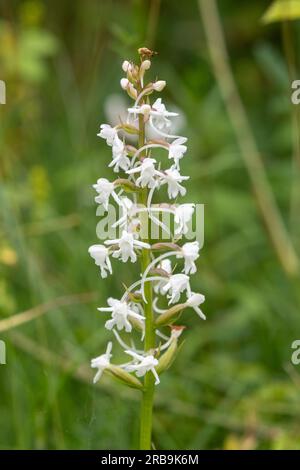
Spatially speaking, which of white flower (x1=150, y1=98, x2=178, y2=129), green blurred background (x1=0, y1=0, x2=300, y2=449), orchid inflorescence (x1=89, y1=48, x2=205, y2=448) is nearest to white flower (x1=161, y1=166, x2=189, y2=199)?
orchid inflorescence (x1=89, y1=48, x2=205, y2=448)

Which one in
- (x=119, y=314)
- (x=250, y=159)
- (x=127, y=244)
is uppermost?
(x=250, y=159)

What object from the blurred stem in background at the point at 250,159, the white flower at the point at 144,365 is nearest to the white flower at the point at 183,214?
the white flower at the point at 144,365

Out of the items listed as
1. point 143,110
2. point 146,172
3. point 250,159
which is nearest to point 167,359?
point 146,172

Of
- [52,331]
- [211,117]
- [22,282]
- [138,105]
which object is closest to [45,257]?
[22,282]

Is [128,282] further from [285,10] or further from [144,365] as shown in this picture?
[144,365]

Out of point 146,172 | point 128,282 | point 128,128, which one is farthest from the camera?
point 128,282

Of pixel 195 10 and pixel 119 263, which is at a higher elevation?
pixel 195 10

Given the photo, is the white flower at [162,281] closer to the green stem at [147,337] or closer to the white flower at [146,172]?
the green stem at [147,337]

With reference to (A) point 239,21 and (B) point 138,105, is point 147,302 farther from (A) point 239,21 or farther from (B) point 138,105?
(A) point 239,21
